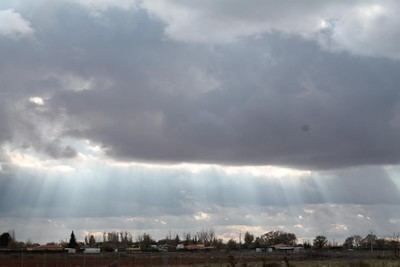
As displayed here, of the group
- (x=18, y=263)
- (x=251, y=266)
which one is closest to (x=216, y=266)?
(x=251, y=266)

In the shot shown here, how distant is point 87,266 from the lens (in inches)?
3334

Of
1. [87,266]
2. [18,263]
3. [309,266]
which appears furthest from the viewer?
[18,263]

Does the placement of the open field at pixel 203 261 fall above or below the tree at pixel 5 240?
below

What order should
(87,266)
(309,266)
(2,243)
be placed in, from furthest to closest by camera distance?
(2,243) → (87,266) → (309,266)

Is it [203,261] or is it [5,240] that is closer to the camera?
[203,261]

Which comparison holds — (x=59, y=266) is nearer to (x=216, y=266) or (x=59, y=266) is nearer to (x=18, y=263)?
(x=18, y=263)

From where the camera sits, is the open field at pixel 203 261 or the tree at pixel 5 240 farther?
the tree at pixel 5 240

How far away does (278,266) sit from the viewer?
6675 centimetres

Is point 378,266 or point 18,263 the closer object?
point 378,266

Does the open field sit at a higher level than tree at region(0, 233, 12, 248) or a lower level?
lower

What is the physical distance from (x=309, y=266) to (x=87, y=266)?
1137 inches

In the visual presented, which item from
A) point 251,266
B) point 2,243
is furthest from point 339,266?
point 2,243

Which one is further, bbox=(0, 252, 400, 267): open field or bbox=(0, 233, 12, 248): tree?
bbox=(0, 233, 12, 248): tree

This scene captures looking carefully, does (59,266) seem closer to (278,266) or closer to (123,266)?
(123,266)
